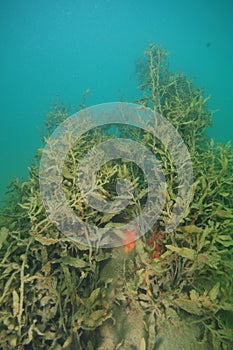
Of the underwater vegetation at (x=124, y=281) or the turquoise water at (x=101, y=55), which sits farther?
the turquoise water at (x=101, y=55)

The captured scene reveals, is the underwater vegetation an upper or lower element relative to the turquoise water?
lower

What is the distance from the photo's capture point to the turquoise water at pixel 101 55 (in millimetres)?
27844

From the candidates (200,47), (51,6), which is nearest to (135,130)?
(200,47)

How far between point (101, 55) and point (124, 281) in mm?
107671

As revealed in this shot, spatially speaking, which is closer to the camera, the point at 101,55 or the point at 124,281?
the point at 124,281

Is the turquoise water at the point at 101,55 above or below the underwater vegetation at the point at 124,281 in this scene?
above

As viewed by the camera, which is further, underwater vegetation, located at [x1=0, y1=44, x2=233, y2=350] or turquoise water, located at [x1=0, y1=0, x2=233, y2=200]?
turquoise water, located at [x1=0, y1=0, x2=233, y2=200]

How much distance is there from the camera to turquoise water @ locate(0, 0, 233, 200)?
27.8 metres

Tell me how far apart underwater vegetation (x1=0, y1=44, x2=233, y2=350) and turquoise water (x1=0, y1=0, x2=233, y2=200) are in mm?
12607

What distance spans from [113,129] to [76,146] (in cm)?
244

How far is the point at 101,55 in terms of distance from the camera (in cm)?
9900

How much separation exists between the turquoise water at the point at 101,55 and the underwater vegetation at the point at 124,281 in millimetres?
12607

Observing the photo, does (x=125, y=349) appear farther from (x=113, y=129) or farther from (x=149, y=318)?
(x=113, y=129)

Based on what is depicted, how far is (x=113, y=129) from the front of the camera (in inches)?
245
